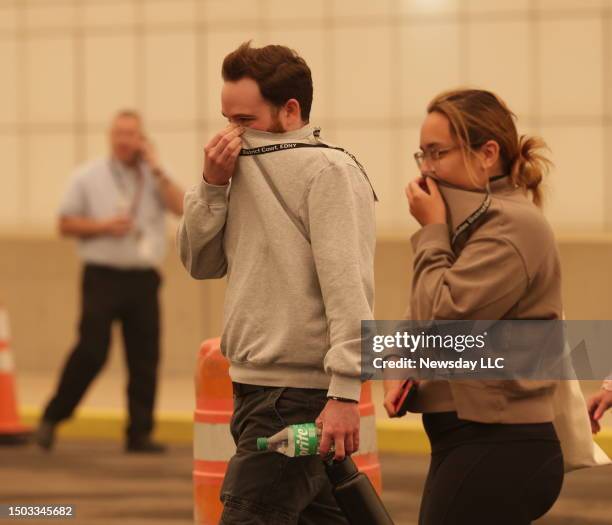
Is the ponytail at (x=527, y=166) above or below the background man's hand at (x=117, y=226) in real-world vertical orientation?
above

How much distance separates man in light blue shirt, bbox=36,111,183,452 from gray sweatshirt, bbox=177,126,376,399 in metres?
5.97

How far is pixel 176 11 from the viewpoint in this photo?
49.0 feet

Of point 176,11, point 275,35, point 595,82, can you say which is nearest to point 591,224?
point 595,82

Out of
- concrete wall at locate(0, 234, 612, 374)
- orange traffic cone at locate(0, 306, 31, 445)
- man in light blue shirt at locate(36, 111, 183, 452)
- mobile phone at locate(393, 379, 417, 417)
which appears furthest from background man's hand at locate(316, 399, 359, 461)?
concrete wall at locate(0, 234, 612, 374)

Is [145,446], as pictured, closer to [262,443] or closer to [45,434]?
[45,434]

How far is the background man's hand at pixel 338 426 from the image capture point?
4305 millimetres

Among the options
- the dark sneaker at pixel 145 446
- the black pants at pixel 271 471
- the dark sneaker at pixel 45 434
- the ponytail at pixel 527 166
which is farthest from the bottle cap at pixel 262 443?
the dark sneaker at pixel 45 434

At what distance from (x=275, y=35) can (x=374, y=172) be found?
4.94ft

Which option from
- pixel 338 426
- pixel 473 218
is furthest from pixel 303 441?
pixel 473 218

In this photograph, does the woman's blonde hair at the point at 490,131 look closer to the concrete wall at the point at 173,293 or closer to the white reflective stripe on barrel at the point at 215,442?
the white reflective stripe on barrel at the point at 215,442

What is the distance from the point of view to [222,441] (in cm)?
598

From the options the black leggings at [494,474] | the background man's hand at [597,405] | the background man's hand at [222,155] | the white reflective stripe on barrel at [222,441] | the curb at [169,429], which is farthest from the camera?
the curb at [169,429]

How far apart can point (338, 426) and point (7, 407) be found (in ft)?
24.0

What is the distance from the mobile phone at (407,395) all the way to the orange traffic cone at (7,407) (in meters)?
7.11
